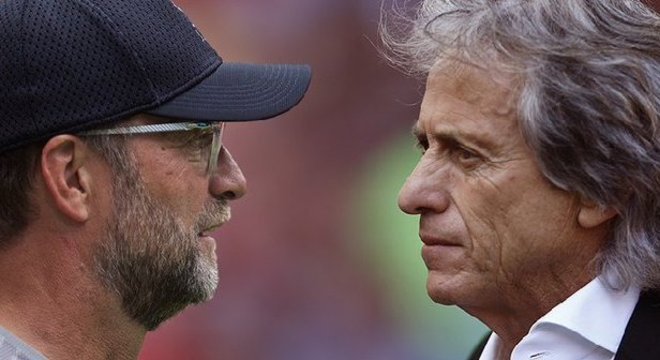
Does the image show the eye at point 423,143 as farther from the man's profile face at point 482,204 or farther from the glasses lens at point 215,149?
the glasses lens at point 215,149

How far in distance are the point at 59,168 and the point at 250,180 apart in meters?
3.14

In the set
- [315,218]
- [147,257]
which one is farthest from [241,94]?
[315,218]

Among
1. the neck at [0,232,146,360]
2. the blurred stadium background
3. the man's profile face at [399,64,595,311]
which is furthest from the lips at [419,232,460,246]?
the blurred stadium background

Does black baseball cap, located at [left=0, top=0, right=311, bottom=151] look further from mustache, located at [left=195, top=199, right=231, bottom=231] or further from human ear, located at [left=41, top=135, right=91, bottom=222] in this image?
mustache, located at [left=195, top=199, right=231, bottom=231]

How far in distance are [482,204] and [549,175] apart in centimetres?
15

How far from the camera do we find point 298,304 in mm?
5555

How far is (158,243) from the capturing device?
2.60 meters

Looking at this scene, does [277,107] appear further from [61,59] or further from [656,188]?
[656,188]

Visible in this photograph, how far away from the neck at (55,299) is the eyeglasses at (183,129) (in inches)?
9.4

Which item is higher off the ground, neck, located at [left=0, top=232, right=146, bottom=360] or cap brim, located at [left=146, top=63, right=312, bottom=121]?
cap brim, located at [left=146, top=63, right=312, bottom=121]

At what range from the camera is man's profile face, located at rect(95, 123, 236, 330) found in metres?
2.57

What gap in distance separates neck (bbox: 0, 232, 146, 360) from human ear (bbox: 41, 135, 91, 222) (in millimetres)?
72

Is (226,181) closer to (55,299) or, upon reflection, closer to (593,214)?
(55,299)

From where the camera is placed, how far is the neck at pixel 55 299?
2514 millimetres
